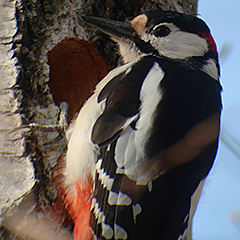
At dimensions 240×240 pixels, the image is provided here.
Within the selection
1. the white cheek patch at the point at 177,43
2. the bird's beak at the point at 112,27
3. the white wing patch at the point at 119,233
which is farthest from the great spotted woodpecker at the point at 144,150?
the bird's beak at the point at 112,27

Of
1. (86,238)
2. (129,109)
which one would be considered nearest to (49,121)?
(129,109)

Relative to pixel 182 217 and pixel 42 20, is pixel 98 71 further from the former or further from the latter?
pixel 182 217

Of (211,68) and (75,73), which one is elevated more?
(211,68)

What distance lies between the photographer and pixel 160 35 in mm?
1877

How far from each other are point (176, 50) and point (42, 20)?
2.11 ft

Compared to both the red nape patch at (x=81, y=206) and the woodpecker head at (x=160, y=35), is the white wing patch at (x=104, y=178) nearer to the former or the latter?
the red nape patch at (x=81, y=206)

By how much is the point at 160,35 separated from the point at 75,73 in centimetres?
51

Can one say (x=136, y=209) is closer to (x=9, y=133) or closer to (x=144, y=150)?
(x=144, y=150)

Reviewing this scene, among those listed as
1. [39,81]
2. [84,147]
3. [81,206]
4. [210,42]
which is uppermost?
[210,42]

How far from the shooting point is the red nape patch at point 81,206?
1.53 meters

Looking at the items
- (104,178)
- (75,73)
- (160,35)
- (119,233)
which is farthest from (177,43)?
(119,233)

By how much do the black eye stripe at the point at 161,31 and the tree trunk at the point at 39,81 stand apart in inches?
8.9

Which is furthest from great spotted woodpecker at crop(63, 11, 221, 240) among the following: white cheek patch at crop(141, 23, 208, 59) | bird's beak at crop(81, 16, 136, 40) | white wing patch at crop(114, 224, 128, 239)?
bird's beak at crop(81, 16, 136, 40)

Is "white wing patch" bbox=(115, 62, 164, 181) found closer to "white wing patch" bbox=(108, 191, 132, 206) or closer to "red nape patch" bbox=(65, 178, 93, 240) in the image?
"white wing patch" bbox=(108, 191, 132, 206)
